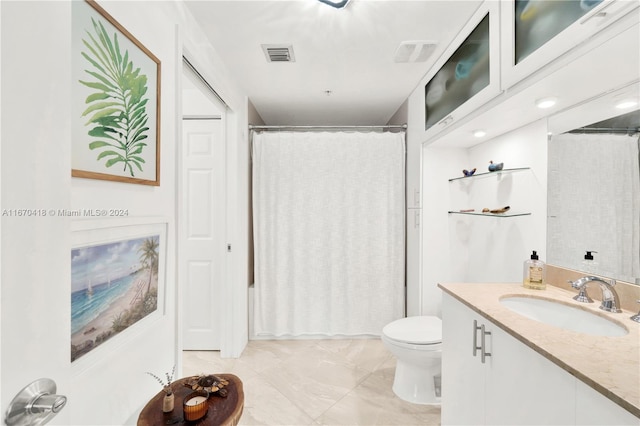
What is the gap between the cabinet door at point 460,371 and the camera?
123cm

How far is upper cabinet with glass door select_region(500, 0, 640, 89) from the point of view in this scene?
0.86 m

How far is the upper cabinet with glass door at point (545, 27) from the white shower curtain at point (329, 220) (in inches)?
60.0

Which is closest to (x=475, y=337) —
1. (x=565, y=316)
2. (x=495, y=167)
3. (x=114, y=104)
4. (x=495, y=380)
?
(x=495, y=380)

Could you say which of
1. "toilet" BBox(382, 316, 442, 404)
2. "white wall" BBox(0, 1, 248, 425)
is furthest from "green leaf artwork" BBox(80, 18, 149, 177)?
"toilet" BBox(382, 316, 442, 404)

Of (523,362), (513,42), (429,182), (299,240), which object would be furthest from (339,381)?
(513,42)

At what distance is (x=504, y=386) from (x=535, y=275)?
680 millimetres

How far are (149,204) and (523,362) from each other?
4.87ft

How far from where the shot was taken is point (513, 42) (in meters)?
1.26

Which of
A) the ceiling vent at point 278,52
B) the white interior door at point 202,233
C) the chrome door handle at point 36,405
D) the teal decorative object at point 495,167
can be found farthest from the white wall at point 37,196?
the teal decorative object at point 495,167

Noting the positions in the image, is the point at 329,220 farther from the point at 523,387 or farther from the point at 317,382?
the point at 523,387

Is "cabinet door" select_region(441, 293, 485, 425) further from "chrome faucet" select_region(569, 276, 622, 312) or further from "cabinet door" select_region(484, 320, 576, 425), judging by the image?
"chrome faucet" select_region(569, 276, 622, 312)

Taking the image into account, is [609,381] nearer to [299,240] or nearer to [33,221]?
[33,221]

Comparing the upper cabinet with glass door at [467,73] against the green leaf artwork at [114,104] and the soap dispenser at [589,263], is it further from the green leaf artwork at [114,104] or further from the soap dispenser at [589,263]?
the green leaf artwork at [114,104]

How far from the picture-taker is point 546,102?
1356 mm
